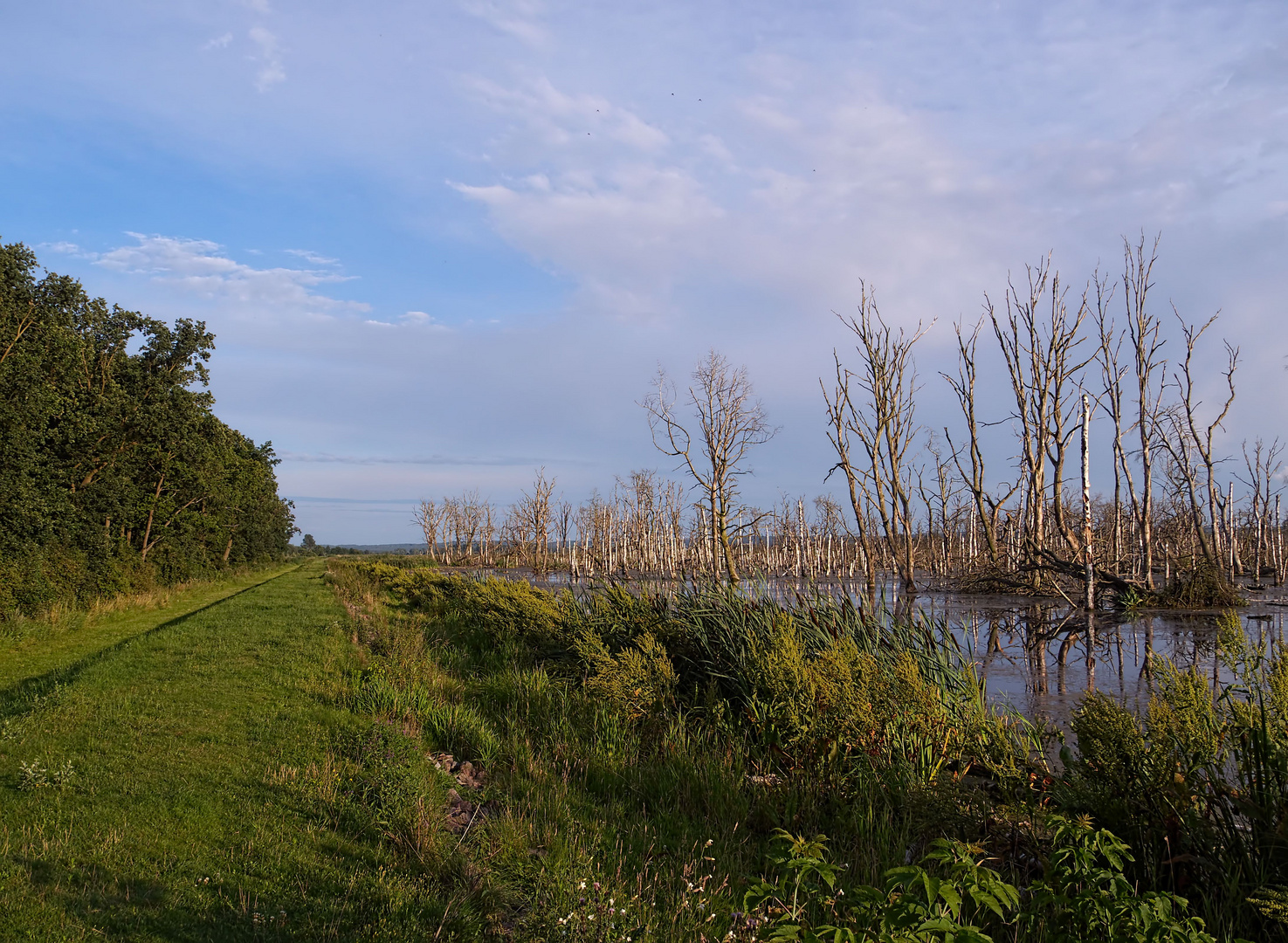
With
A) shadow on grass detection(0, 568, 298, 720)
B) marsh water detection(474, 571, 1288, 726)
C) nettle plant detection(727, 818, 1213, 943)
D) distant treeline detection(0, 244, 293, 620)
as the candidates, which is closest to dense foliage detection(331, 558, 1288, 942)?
nettle plant detection(727, 818, 1213, 943)

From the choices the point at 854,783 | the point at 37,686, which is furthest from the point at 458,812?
the point at 37,686

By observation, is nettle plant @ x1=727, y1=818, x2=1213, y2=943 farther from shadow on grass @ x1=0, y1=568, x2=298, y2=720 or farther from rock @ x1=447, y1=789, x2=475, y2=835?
shadow on grass @ x1=0, y1=568, x2=298, y2=720

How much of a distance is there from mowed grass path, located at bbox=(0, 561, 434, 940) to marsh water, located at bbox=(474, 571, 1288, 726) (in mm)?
4774

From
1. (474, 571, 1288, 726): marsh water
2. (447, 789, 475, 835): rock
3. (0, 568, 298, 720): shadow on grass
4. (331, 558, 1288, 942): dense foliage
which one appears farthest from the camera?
(474, 571, 1288, 726): marsh water

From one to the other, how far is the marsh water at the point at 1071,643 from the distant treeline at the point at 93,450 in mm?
16177

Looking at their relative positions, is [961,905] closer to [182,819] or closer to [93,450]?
[182,819]

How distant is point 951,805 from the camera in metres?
4.28

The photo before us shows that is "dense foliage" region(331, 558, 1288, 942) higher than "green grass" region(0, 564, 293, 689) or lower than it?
higher

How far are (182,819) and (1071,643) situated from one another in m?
13.1

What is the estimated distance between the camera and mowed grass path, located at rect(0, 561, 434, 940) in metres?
3.56

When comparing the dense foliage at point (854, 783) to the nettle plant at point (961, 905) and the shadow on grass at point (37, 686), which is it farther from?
the shadow on grass at point (37, 686)

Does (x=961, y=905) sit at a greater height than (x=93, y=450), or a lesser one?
lesser

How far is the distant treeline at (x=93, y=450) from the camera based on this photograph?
16.1 meters

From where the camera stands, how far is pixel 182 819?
15.7 ft
